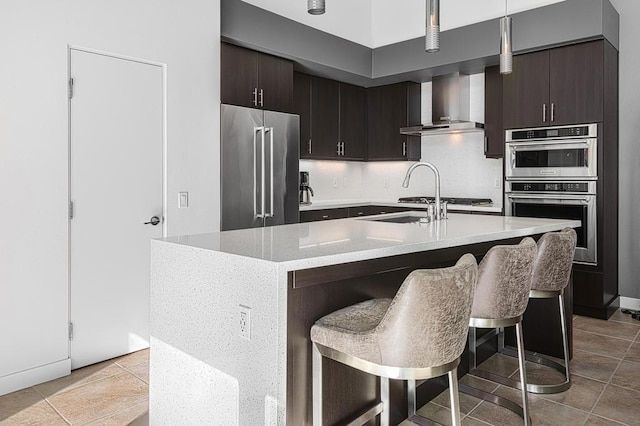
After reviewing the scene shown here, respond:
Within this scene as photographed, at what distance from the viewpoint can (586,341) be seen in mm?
3676

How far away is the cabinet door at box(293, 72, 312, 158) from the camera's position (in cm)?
541

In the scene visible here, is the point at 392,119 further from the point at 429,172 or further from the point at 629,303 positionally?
the point at 629,303

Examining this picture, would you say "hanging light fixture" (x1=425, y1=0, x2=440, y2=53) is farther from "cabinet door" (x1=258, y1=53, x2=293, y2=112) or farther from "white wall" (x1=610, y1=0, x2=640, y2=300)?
"white wall" (x1=610, y1=0, x2=640, y2=300)

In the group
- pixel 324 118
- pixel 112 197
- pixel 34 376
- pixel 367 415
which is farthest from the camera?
pixel 324 118

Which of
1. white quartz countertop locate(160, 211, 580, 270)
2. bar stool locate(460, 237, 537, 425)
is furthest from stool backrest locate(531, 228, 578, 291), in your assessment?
bar stool locate(460, 237, 537, 425)

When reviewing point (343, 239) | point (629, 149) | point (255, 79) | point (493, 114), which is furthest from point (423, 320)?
point (493, 114)

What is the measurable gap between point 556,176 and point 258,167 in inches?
110

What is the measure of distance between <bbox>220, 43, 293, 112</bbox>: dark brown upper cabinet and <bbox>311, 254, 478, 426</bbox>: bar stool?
2928 millimetres

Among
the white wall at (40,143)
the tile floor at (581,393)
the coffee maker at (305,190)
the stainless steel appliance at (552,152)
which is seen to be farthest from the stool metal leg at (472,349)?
the coffee maker at (305,190)

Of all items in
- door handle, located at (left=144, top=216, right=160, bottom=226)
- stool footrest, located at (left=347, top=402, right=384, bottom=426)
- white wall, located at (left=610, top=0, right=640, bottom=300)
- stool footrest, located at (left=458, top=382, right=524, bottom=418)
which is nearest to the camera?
stool footrest, located at (left=347, top=402, right=384, bottom=426)

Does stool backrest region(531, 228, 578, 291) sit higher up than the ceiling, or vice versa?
the ceiling

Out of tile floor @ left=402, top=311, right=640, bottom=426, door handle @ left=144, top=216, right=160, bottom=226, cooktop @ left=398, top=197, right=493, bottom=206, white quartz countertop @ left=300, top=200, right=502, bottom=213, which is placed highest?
cooktop @ left=398, top=197, right=493, bottom=206

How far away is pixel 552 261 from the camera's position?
2686mm

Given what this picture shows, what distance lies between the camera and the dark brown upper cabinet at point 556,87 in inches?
167
